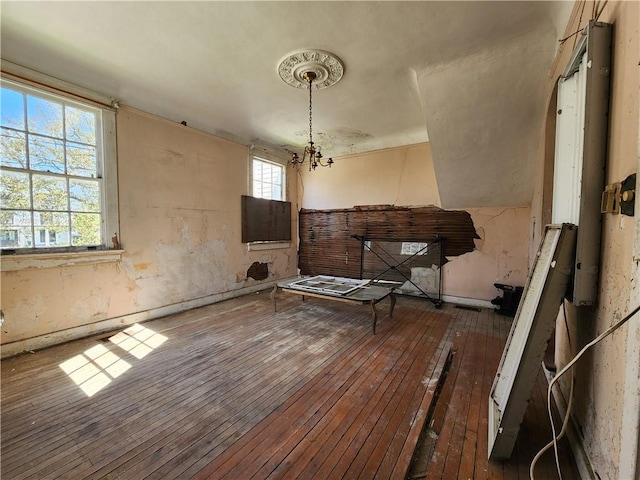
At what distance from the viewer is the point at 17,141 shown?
256 cm

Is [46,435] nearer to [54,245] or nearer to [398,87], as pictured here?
[54,245]

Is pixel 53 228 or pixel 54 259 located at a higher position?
pixel 53 228

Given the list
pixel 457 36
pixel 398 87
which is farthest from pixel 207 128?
pixel 457 36

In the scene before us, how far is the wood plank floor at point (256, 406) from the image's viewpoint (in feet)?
4.71

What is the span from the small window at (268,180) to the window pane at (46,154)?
2737mm

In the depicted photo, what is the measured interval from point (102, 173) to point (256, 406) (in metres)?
3.21

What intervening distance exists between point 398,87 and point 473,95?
82 cm

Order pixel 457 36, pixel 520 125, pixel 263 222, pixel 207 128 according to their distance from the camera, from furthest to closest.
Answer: pixel 263 222, pixel 207 128, pixel 520 125, pixel 457 36

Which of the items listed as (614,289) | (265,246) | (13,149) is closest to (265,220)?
(265,246)

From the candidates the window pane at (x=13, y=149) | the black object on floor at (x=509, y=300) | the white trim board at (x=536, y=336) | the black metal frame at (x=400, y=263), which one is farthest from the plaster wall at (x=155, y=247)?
the black object on floor at (x=509, y=300)

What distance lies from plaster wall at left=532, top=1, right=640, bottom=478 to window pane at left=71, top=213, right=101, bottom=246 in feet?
14.5

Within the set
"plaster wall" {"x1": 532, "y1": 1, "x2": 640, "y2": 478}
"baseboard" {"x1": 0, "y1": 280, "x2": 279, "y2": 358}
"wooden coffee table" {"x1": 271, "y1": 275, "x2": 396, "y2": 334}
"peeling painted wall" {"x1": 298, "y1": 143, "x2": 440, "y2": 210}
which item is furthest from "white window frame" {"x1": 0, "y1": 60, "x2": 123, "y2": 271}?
"plaster wall" {"x1": 532, "y1": 1, "x2": 640, "y2": 478}

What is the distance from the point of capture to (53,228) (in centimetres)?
283

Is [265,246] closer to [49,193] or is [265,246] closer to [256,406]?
[49,193]
